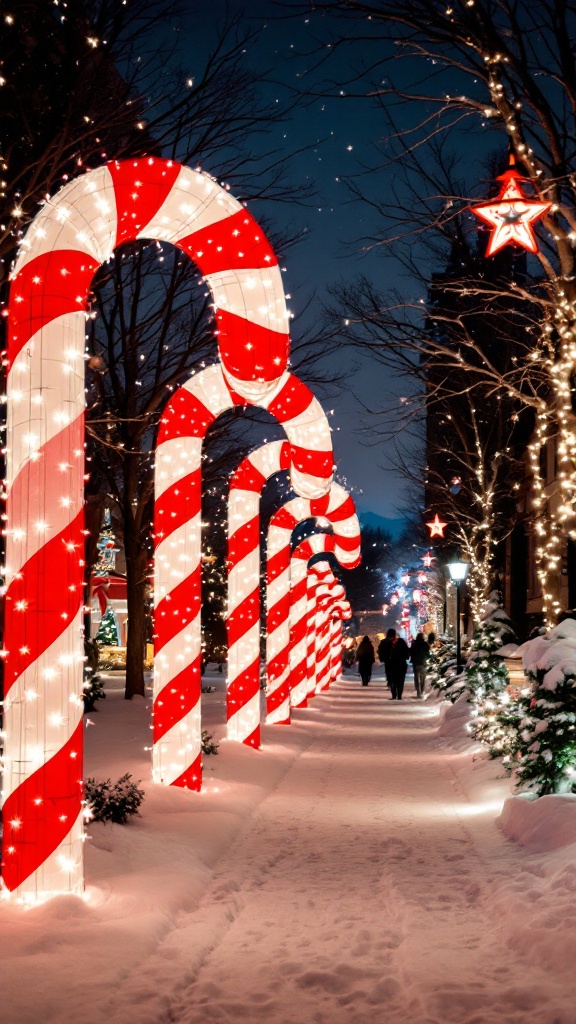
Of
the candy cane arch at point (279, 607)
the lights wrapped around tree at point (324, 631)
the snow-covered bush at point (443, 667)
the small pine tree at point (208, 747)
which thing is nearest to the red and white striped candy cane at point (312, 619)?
the lights wrapped around tree at point (324, 631)

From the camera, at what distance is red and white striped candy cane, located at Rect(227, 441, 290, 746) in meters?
15.5

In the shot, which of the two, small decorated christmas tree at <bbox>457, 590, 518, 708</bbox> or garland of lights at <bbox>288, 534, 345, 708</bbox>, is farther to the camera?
garland of lights at <bbox>288, 534, 345, 708</bbox>

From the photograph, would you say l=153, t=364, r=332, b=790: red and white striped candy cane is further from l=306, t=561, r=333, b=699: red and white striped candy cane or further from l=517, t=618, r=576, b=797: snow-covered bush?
l=306, t=561, r=333, b=699: red and white striped candy cane

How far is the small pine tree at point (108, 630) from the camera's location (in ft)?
155

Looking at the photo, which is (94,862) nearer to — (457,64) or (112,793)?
(112,793)

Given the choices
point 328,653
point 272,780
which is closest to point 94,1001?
point 272,780

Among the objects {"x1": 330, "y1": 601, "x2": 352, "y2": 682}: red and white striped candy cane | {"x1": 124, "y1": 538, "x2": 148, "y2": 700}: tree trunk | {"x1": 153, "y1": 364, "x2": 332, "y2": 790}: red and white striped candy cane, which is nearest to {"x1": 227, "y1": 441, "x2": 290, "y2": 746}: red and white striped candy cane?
{"x1": 153, "y1": 364, "x2": 332, "y2": 790}: red and white striped candy cane

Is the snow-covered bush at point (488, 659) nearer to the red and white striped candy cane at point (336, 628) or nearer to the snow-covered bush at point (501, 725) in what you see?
the snow-covered bush at point (501, 725)

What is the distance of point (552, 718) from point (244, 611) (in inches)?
261

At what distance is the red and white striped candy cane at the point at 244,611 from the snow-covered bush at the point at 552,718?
223 inches

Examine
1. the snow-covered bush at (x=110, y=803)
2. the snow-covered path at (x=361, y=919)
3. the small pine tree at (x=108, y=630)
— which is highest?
the small pine tree at (x=108, y=630)

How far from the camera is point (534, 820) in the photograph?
9156mm

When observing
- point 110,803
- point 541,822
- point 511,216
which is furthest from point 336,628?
point 110,803

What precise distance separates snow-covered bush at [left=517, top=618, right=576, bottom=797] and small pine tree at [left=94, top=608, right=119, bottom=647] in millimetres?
37978
